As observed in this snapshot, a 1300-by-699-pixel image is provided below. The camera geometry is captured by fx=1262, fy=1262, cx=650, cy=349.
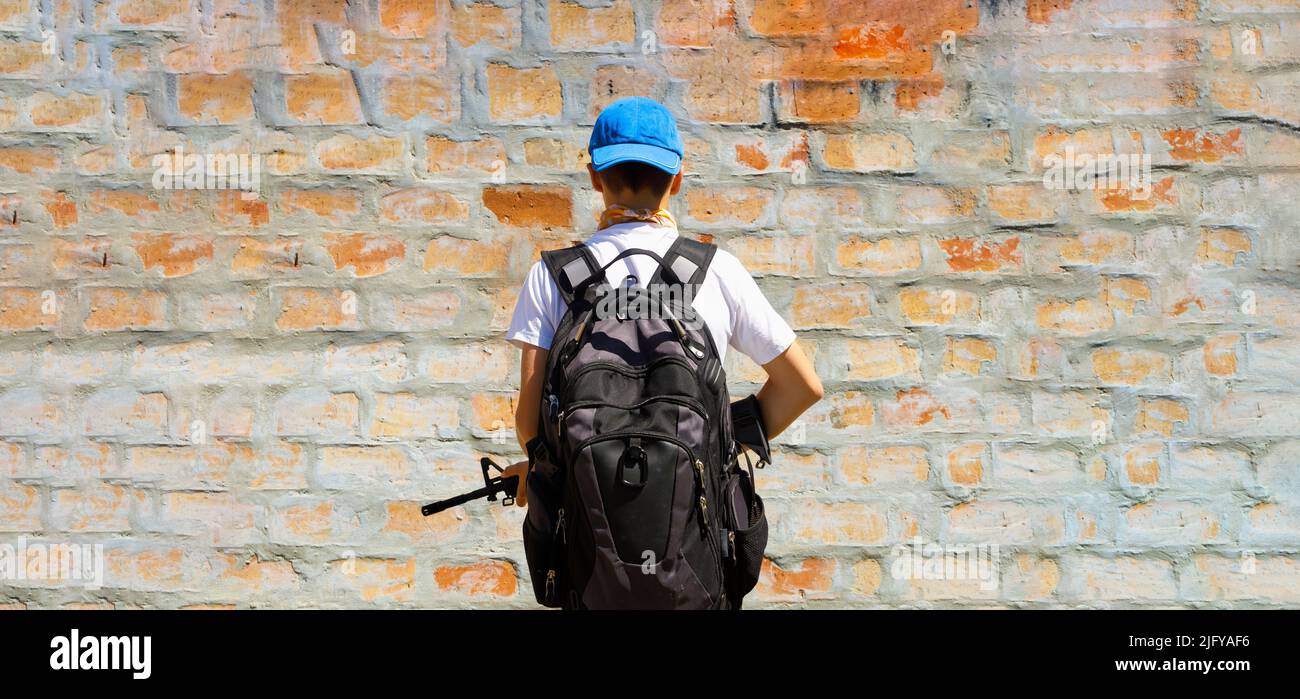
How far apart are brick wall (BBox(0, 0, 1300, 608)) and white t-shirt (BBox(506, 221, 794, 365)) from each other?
45.7 inches

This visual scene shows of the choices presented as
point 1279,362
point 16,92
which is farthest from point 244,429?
point 1279,362

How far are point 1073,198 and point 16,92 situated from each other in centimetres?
292

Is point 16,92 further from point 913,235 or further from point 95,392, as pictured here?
point 913,235

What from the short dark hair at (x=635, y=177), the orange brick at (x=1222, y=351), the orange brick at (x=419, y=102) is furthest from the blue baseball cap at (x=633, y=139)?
the orange brick at (x=1222, y=351)

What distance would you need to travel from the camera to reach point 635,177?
7.53ft

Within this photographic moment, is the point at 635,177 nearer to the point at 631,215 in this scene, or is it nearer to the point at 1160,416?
the point at 631,215

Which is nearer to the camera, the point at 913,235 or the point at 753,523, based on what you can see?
the point at 753,523

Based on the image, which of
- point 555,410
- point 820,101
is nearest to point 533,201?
point 820,101

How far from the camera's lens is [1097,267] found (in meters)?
3.45

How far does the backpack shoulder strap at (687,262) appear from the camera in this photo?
222cm

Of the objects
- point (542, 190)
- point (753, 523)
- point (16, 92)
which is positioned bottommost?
point (753, 523)

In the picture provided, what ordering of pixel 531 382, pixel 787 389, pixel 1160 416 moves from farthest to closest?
pixel 1160 416
pixel 787 389
pixel 531 382

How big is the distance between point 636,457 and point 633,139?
0.60 m

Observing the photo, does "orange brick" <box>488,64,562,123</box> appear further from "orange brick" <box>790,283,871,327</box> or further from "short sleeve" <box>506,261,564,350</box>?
"short sleeve" <box>506,261,564,350</box>
